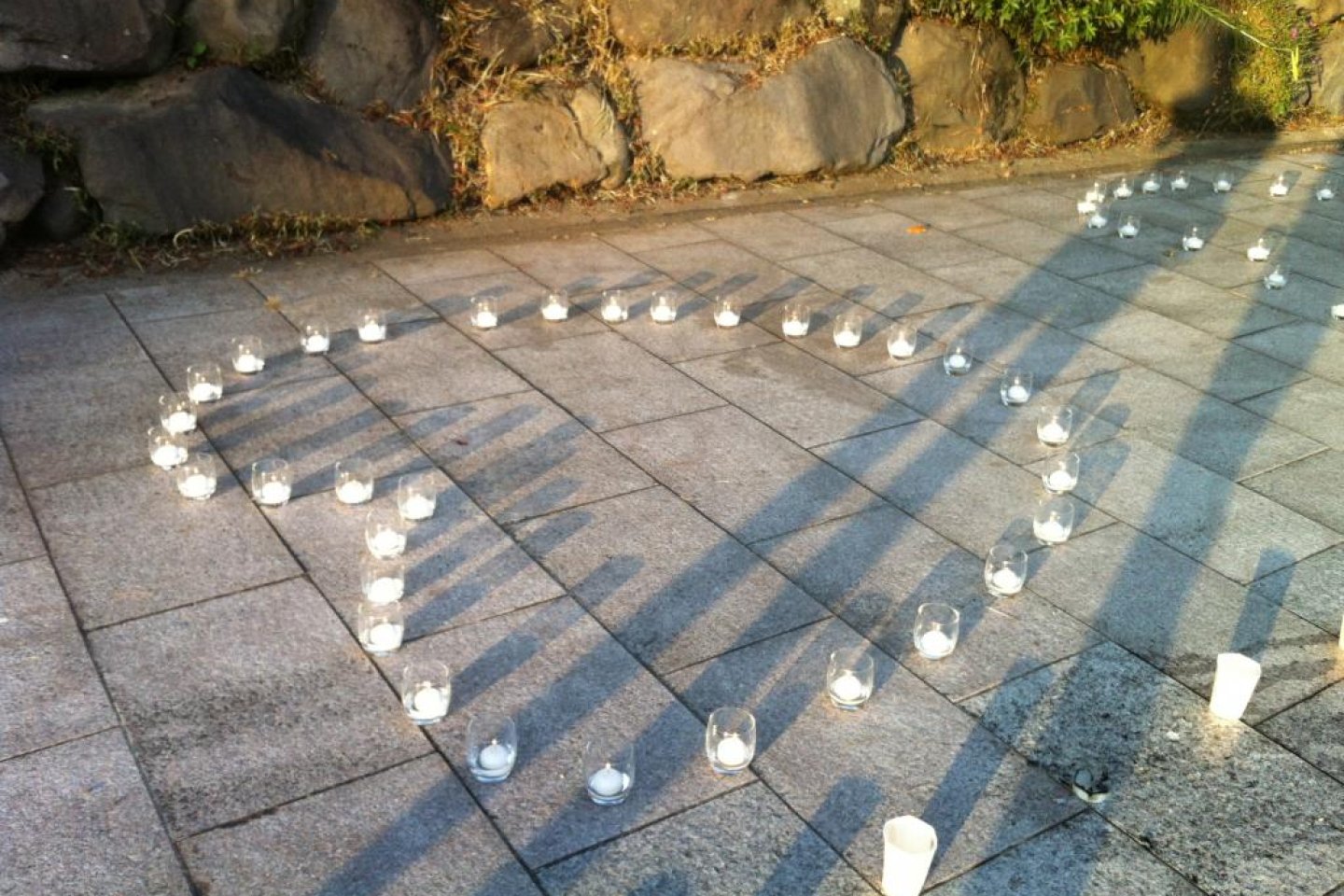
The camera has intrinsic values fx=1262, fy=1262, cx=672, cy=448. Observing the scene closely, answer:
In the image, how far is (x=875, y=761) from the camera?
379cm

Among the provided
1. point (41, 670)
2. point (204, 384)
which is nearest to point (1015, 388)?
point (204, 384)

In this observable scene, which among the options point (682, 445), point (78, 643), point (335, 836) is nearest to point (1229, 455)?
point (682, 445)

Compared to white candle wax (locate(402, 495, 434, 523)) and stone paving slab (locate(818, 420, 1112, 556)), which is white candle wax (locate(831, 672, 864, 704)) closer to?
stone paving slab (locate(818, 420, 1112, 556))

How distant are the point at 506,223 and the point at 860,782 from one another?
579cm

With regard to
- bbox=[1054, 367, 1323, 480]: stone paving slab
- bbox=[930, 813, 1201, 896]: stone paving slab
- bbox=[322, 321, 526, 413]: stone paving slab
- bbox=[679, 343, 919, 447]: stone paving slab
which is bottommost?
bbox=[1054, 367, 1323, 480]: stone paving slab

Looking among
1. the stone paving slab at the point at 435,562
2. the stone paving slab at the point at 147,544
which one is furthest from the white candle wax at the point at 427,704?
the stone paving slab at the point at 147,544

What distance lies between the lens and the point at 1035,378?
670cm

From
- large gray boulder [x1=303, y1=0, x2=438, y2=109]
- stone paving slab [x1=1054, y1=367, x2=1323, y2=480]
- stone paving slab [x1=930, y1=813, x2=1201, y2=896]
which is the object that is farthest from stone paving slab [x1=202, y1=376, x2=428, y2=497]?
stone paving slab [x1=1054, y1=367, x2=1323, y2=480]

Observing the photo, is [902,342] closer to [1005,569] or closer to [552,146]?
[1005,569]

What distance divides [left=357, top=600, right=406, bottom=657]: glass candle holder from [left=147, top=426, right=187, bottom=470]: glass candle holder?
5.01 ft

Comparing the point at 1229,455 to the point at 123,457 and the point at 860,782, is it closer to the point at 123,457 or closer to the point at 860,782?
the point at 860,782

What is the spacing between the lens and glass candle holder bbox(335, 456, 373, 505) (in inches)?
197

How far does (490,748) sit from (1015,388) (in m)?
3.63

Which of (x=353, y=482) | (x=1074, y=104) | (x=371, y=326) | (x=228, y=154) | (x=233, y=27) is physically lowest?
(x=1074, y=104)
